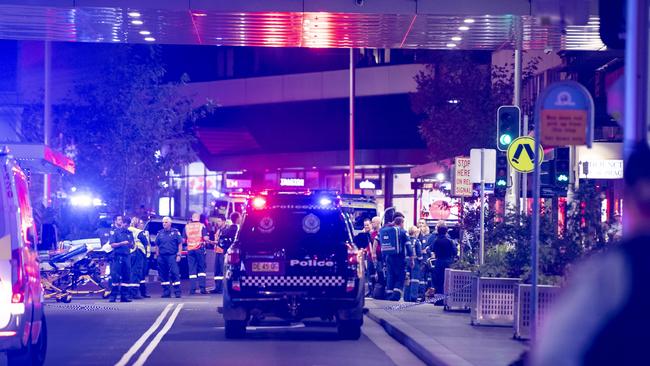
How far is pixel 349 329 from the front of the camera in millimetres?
18109

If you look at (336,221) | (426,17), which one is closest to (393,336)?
(336,221)

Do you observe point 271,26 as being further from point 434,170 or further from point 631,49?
point 434,170

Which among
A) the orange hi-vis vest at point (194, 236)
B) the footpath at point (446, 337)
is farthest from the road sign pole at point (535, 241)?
the orange hi-vis vest at point (194, 236)

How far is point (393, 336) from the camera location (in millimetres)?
19141

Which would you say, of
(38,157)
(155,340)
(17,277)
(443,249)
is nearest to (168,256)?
(38,157)

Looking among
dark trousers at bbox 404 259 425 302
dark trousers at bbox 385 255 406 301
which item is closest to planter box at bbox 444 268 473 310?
dark trousers at bbox 404 259 425 302

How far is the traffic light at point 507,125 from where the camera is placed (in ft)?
74.6

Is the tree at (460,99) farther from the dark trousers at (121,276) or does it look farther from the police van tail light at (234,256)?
the police van tail light at (234,256)

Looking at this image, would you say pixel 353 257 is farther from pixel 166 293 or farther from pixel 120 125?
pixel 120 125

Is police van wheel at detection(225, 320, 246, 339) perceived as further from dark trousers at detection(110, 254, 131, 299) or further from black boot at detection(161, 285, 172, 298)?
black boot at detection(161, 285, 172, 298)

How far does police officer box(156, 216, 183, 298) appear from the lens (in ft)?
93.6

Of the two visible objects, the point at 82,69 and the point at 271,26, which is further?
the point at 82,69

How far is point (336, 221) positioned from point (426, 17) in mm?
4443

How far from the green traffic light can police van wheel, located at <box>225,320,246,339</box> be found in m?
6.87
